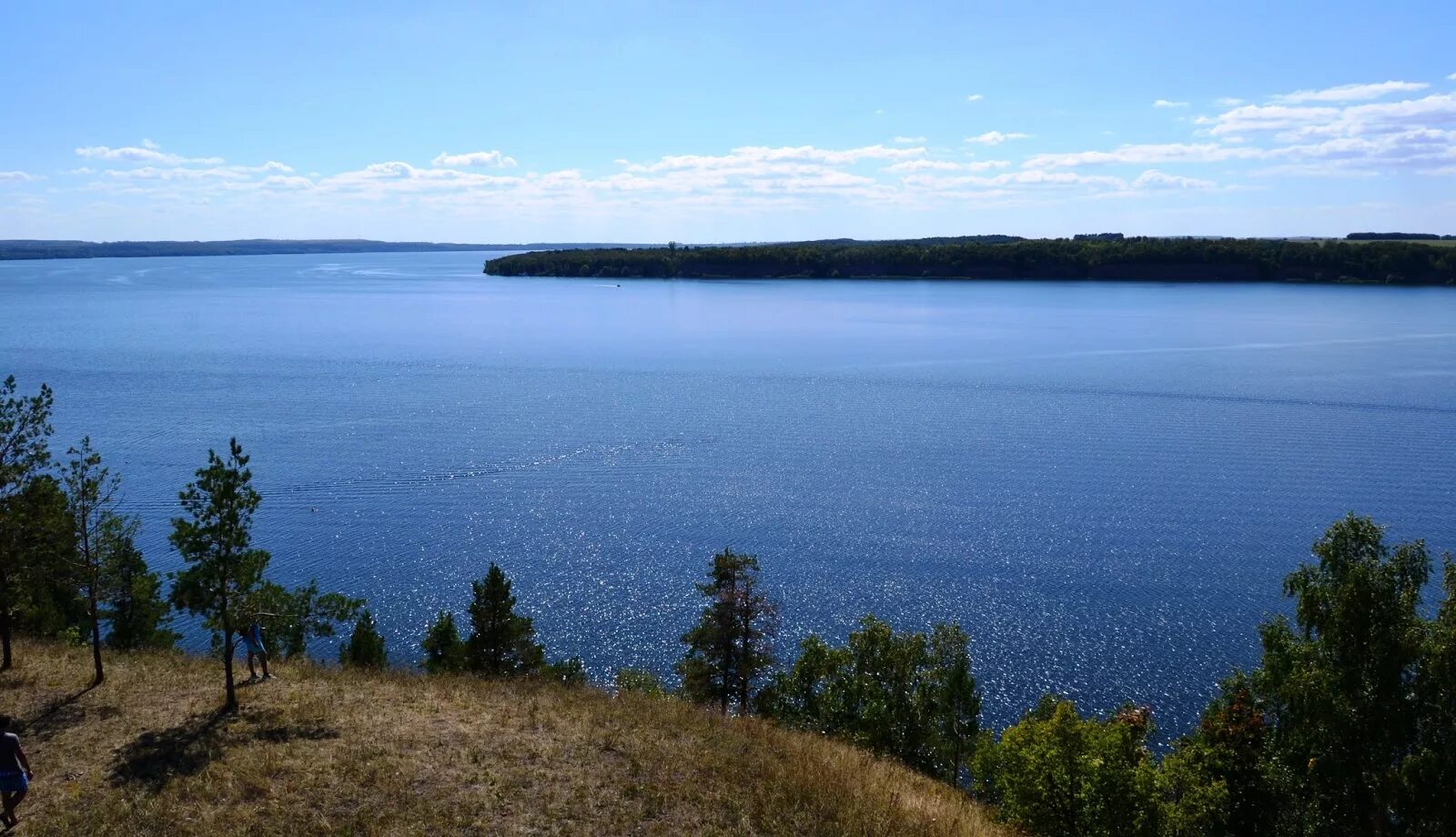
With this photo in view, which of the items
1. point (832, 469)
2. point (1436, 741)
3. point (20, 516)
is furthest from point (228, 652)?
point (832, 469)

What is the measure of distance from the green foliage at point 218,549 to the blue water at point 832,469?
16.4 m

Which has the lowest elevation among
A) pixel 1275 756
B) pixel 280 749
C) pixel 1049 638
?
pixel 1049 638

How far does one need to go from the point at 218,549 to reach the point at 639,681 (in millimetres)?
13924

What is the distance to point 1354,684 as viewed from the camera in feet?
53.5

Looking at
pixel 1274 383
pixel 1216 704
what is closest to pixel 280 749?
pixel 1216 704

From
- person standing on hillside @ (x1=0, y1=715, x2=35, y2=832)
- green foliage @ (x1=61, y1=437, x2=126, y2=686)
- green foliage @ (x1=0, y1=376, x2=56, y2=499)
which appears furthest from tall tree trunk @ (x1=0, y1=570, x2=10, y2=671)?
person standing on hillside @ (x1=0, y1=715, x2=35, y2=832)

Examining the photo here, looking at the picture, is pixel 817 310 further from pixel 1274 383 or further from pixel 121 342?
pixel 121 342

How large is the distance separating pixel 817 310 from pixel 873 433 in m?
89.8

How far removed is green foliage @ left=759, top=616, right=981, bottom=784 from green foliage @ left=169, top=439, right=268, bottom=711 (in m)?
13.8

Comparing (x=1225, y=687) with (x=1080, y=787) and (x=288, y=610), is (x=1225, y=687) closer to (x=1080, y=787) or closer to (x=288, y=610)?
(x=1080, y=787)

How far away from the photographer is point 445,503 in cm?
4562

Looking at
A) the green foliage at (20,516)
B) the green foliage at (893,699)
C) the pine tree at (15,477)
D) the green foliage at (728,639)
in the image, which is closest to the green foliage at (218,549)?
the green foliage at (20,516)

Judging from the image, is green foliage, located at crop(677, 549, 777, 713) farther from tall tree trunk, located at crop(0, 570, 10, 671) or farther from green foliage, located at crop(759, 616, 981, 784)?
tall tree trunk, located at crop(0, 570, 10, 671)

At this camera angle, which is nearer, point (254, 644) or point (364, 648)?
point (254, 644)
